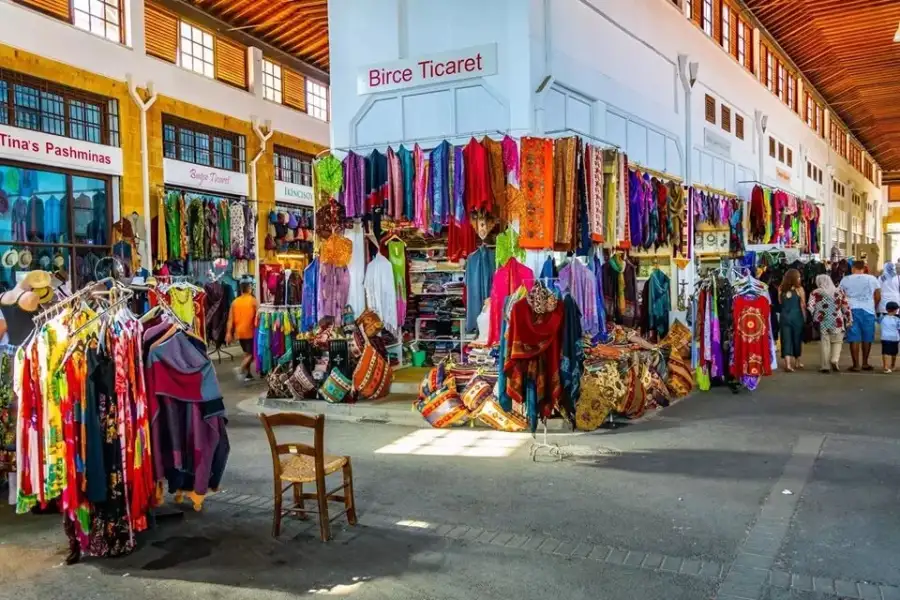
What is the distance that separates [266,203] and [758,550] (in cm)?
1474

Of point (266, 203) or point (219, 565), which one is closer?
point (219, 565)

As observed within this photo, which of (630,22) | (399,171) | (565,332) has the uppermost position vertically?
(630,22)

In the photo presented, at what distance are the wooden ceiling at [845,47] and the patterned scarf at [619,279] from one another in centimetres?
1053

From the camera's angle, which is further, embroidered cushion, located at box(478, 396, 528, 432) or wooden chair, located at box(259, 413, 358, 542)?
embroidered cushion, located at box(478, 396, 528, 432)

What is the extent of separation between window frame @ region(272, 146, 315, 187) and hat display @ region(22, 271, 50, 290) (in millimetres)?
12371

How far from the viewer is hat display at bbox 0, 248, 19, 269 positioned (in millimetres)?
11359

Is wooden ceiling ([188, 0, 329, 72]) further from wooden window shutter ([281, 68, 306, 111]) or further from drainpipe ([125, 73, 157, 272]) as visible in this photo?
drainpipe ([125, 73, 157, 272])

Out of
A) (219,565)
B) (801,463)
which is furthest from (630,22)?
(219,565)

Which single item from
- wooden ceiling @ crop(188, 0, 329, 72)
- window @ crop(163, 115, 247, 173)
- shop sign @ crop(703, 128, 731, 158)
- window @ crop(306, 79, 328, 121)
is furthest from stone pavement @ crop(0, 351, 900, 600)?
window @ crop(306, 79, 328, 121)

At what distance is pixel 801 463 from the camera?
233 inches

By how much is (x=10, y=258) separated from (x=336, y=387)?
21.0 ft

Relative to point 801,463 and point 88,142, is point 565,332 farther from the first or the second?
point 88,142

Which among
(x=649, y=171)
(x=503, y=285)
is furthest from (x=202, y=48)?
(x=503, y=285)

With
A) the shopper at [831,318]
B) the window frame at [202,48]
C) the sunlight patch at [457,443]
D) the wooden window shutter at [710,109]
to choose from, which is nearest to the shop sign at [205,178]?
the window frame at [202,48]
